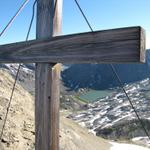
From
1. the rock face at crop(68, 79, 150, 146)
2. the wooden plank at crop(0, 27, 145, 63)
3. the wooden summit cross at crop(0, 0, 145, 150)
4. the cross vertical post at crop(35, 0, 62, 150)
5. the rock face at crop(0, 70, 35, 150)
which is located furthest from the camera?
the rock face at crop(68, 79, 150, 146)

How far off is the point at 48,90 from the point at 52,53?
662mm

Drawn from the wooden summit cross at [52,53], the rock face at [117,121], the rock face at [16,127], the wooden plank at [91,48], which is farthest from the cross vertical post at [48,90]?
the rock face at [117,121]

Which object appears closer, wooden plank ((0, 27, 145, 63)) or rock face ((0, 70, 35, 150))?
wooden plank ((0, 27, 145, 63))

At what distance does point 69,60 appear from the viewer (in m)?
5.00

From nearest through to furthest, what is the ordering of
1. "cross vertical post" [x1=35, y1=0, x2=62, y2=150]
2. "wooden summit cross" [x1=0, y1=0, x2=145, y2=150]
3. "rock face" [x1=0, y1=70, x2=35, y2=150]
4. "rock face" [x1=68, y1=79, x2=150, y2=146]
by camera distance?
"wooden summit cross" [x1=0, y1=0, x2=145, y2=150] → "cross vertical post" [x1=35, y1=0, x2=62, y2=150] → "rock face" [x1=0, y1=70, x2=35, y2=150] → "rock face" [x1=68, y1=79, x2=150, y2=146]

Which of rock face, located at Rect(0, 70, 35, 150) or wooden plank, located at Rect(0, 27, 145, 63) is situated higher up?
rock face, located at Rect(0, 70, 35, 150)

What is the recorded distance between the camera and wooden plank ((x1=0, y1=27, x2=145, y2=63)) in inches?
168

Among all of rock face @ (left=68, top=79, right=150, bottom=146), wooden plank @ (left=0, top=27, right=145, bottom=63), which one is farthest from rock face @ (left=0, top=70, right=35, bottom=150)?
rock face @ (left=68, top=79, right=150, bottom=146)

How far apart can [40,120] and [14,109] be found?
20778 mm

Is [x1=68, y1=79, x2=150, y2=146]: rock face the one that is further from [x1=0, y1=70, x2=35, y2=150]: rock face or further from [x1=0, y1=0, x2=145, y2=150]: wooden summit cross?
[x1=0, y1=0, x2=145, y2=150]: wooden summit cross

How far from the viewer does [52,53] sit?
528cm

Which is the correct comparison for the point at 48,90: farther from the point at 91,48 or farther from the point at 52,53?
the point at 91,48

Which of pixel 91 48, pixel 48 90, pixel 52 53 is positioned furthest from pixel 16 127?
pixel 91 48

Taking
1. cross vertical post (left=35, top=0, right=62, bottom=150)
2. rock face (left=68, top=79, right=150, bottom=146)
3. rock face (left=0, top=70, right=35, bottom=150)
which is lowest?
cross vertical post (left=35, top=0, right=62, bottom=150)
